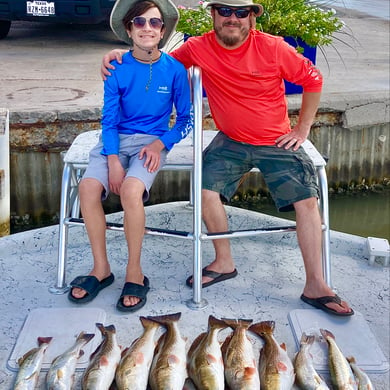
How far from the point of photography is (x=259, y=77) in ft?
11.1

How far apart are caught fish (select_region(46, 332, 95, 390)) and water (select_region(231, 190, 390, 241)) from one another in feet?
13.7

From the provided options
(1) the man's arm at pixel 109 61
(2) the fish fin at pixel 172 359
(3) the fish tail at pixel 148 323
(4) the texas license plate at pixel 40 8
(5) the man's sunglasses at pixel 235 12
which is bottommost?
(2) the fish fin at pixel 172 359

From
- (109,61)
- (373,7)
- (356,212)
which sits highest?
(373,7)

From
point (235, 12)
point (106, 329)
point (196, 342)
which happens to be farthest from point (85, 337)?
point (235, 12)

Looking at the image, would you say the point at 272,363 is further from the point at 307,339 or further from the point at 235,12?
the point at 235,12

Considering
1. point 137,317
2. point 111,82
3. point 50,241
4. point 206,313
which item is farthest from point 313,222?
point 50,241

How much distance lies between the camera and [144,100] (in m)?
→ 3.41

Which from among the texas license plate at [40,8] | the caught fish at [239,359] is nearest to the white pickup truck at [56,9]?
the texas license plate at [40,8]

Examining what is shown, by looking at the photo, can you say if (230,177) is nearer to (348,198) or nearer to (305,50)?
(305,50)

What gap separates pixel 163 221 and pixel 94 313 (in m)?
1.17

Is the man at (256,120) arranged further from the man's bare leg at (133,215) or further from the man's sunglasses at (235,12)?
the man's bare leg at (133,215)

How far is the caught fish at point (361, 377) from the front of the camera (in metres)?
2.71

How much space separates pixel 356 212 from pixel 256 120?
397 centimetres

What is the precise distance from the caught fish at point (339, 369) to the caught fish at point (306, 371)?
2.3 inches
